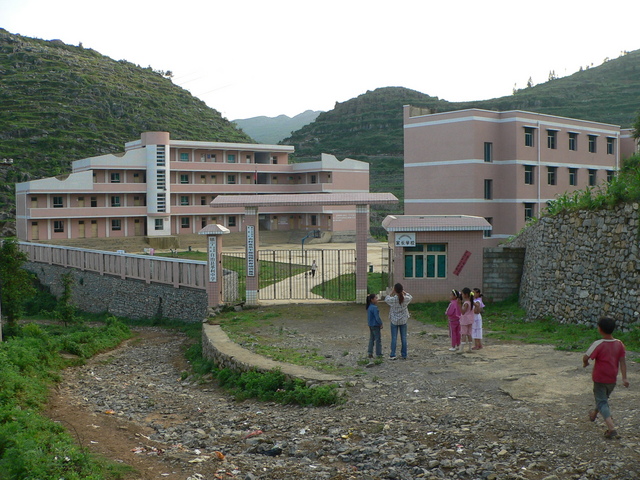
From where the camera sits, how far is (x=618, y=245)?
14.0 meters

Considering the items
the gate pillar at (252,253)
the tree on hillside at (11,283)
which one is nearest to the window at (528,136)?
the gate pillar at (252,253)

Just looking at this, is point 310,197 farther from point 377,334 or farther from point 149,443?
point 149,443

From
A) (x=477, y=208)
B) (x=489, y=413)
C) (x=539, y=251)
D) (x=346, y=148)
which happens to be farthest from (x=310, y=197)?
(x=346, y=148)

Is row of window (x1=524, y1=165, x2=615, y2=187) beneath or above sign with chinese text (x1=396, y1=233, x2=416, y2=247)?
above

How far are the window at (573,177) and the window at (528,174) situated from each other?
12.0ft

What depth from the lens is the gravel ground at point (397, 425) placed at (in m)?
7.80

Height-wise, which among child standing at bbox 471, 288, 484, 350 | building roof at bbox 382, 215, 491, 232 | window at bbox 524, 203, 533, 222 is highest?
window at bbox 524, 203, 533, 222

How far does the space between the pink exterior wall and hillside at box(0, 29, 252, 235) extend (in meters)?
47.3

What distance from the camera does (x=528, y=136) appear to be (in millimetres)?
38812

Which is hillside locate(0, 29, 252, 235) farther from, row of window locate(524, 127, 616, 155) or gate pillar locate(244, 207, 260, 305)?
row of window locate(524, 127, 616, 155)

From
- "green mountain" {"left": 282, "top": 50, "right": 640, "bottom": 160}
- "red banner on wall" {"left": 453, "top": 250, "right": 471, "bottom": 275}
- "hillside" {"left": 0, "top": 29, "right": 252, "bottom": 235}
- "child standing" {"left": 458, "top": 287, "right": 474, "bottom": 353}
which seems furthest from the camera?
"green mountain" {"left": 282, "top": 50, "right": 640, "bottom": 160}

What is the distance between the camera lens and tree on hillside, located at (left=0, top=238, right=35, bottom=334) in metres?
24.0

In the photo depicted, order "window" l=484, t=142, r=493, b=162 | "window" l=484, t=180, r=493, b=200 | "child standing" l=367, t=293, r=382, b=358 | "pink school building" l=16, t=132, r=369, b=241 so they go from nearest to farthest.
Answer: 1. "child standing" l=367, t=293, r=382, b=358
2. "window" l=484, t=142, r=493, b=162
3. "window" l=484, t=180, r=493, b=200
4. "pink school building" l=16, t=132, r=369, b=241

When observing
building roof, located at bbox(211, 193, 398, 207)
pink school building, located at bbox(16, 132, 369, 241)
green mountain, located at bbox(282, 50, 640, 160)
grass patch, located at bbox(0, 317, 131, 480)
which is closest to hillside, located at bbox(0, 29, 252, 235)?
pink school building, located at bbox(16, 132, 369, 241)
